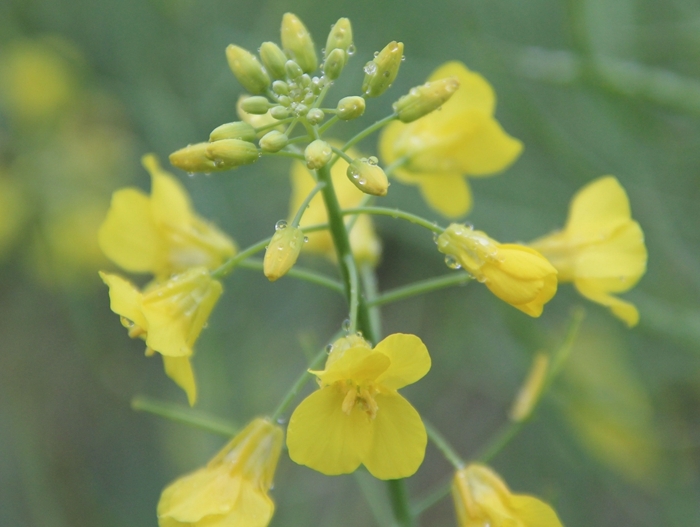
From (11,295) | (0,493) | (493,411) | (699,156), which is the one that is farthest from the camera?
(11,295)

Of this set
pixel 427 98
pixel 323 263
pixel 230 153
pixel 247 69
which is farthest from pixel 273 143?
pixel 323 263

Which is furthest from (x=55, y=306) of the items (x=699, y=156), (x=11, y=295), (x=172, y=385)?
(x=699, y=156)

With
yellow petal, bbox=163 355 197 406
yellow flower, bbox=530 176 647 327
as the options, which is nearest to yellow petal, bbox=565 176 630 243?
yellow flower, bbox=530 176 647 327

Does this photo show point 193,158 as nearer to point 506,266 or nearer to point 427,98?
point 427,98

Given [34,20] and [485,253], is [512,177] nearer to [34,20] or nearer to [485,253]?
[485,253]

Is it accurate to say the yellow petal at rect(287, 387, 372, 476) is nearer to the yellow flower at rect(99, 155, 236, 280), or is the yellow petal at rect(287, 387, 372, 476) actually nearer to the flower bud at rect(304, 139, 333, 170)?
the flower bud at rect(304, 139, 333, 170)

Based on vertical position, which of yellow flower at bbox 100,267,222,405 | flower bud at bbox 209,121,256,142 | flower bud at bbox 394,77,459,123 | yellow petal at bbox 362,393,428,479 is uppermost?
flower bud at bbox 209,121,256,142
